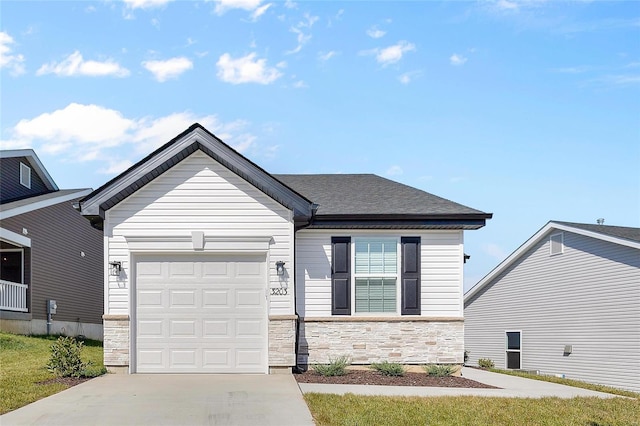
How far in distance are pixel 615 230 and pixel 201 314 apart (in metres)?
15.9

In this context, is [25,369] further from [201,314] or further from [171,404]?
[171,404]

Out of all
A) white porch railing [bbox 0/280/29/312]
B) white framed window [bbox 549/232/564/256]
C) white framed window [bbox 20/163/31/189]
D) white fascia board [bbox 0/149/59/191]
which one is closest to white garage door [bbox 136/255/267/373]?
white porch railing [bbox 0/280/29/312]

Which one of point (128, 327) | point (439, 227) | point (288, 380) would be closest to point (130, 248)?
point (128, 327)

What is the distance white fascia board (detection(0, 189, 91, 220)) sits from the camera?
904 inches

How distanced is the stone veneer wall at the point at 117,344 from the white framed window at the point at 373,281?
4874 millimetres

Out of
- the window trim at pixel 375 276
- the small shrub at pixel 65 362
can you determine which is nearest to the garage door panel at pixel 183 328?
the small shrub at pixel 65 362

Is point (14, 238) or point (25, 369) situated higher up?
point (14, 238)

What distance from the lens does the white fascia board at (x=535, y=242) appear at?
22.8 meters

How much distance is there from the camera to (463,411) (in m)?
11.0

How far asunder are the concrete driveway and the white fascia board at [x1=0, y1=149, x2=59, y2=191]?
15.7 metres

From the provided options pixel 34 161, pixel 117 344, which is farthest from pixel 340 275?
pixel 34 161

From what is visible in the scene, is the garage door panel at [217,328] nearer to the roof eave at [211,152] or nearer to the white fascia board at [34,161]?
the roof eave at [211,152]

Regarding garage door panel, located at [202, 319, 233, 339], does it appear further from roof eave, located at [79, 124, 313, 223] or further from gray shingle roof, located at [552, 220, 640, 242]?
gray shingle roof, located at [552, 220, 640, 242]

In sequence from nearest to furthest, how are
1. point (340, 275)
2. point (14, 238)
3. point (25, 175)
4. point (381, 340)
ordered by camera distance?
point (381, 340) → point (340, 275) → point (14, 238) → point (25, 175)
